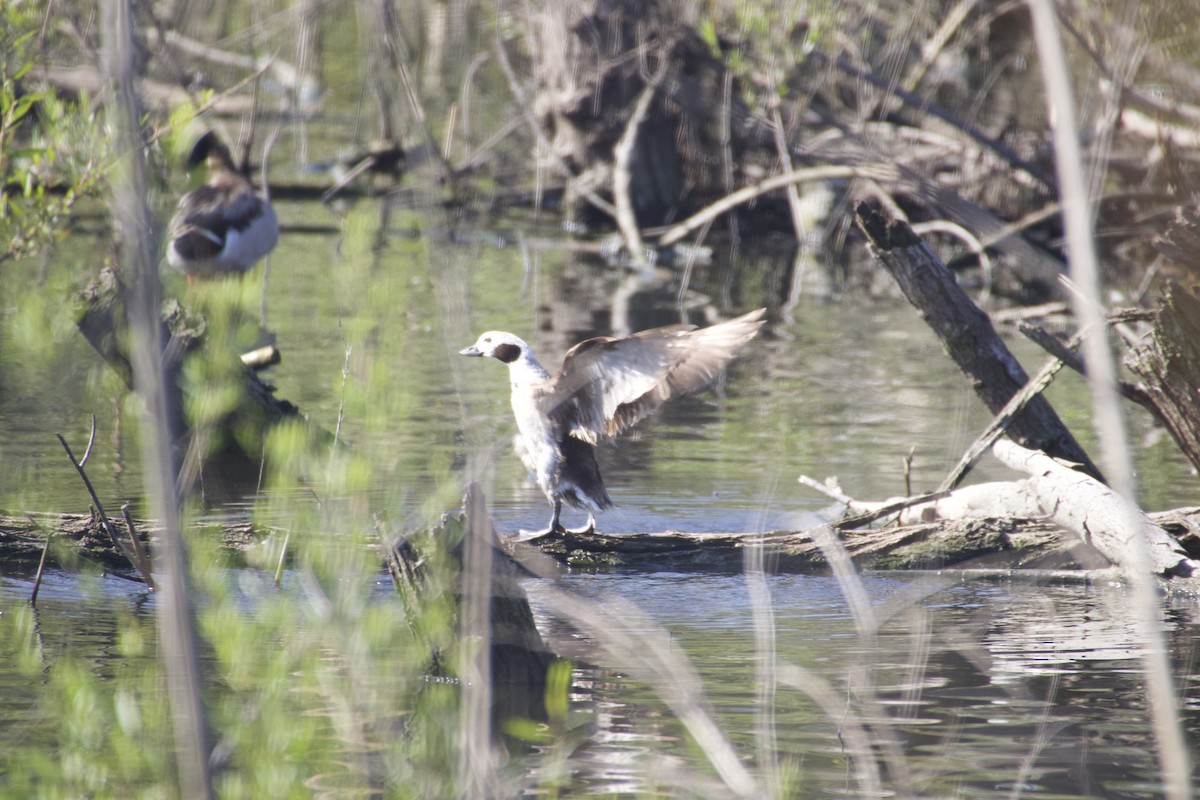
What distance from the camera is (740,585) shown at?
571cm

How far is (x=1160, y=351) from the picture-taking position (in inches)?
213

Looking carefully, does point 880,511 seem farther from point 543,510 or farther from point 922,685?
point 543,510

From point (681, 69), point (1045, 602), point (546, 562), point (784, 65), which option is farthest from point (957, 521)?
point (681, 69)

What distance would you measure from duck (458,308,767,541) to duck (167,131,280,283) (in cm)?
508

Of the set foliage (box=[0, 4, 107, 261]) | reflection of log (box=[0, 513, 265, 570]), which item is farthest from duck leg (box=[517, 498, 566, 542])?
foliage (box=[0, 4, 107, 261])

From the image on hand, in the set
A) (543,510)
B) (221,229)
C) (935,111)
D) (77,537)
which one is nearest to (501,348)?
(543,510)

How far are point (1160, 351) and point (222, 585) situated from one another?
3.92 m

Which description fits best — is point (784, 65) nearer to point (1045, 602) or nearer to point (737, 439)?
point (737, 439)

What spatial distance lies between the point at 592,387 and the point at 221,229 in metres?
6.22

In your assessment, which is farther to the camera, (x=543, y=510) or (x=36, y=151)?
(x=543, y=510)

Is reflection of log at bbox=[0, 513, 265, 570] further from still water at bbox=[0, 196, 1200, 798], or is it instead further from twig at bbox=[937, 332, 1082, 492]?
twig at bbox=[937, 332, 1082, 492]

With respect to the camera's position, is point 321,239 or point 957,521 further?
point 321,239

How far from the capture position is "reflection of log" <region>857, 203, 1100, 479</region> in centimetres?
589

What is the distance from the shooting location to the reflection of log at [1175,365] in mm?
5281
